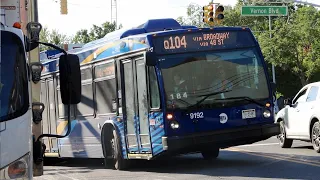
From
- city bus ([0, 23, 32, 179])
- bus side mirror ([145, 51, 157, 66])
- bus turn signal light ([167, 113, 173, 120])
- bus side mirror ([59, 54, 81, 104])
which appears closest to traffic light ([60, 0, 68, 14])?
bus side mirror ([145, 51, 157, 66])

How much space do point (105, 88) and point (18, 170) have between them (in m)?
8.66

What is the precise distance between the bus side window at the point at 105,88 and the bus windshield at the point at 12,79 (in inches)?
303

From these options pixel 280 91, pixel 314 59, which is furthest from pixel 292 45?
pixel 280 91

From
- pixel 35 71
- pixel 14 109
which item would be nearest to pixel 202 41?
pixel 35 71

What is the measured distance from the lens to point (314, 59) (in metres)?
48.2

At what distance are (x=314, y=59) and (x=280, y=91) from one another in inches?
486

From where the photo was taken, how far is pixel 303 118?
14.9 metres

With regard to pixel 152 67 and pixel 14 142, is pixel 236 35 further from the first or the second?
pixel 14 142

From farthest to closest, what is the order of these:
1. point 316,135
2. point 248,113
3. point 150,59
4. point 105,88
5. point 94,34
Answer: point 94,34, point 316,135, point 105,88, point 248,113, point 150,59

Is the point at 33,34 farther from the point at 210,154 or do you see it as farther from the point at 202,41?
the point at 210,154

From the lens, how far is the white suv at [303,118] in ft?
46.9

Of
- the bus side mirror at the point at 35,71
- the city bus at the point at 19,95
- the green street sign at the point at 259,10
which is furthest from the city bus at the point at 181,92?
the green street sign at the point at 259,10

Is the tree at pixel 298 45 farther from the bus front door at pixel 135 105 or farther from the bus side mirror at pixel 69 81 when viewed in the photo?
the bus side mirror at pixel 69 81

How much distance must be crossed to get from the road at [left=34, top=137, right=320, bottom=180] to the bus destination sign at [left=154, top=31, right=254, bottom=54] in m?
2.50
